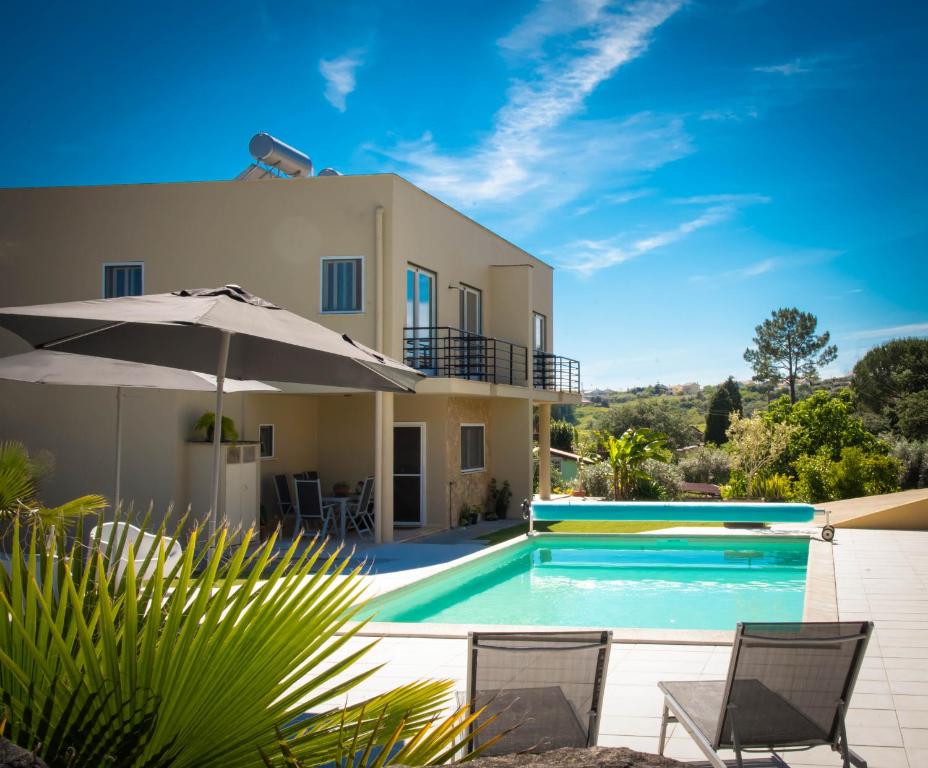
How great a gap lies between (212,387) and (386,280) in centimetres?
856

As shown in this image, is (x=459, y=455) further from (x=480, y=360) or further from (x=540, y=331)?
(x=540, y=331)

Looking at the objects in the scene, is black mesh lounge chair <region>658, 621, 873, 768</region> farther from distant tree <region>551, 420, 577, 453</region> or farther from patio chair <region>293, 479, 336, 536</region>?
distant tree <region>551, 420, 577, 453</region>

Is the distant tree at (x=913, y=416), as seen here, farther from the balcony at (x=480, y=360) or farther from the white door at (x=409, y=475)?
the white door at (x=409, y=475)

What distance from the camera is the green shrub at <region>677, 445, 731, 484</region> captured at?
91.0 ft

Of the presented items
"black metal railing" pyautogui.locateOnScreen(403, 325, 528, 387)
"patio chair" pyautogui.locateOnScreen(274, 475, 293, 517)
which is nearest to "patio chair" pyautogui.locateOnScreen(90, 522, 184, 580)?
"patio chair" pyautogui.locateOnScreen(274, 475, 293, 517)

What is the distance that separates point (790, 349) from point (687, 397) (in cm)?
3177

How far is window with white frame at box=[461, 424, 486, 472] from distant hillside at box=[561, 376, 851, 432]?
3512cm

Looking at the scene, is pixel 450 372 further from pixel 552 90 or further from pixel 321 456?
pixel 552 90

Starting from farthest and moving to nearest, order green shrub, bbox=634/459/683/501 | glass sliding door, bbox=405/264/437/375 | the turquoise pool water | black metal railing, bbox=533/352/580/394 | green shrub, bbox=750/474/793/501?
black metal railing, bbox=533/352/580/394 < green shrub, bbox=634/459/683/501 < green shrub, bbox=750/474/793/501 < glass sliding door, bbox=405/264/437/375 < the turquoise pool water

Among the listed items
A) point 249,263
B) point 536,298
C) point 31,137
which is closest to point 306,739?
point 249,263

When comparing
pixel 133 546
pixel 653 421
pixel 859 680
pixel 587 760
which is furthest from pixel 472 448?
pixel 653 421

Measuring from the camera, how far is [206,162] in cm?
3127

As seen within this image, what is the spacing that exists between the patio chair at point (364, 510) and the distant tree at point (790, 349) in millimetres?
54543

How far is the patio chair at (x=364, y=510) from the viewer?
55.6ft
